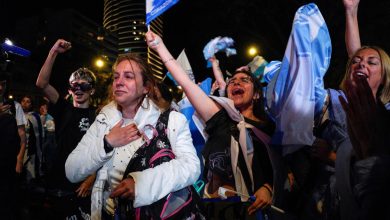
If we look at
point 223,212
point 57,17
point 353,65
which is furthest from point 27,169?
point 57,17

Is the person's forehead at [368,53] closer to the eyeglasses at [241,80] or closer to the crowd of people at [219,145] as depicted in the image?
the crowd of people at [219,145]

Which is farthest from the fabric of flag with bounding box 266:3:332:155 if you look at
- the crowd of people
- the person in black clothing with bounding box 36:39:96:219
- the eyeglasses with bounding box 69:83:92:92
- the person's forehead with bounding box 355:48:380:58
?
the eyeglasses with bounding box 69:83:92:92

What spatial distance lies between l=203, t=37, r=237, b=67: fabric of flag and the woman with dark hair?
2572 millimetres

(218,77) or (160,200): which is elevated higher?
(218,77)

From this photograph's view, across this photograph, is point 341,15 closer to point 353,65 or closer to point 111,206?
point 353,65

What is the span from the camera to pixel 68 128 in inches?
166

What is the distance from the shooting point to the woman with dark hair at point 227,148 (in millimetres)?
2854

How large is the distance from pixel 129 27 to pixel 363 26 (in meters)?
83.9

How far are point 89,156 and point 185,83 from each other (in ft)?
3.54

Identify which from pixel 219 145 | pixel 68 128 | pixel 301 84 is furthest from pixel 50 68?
pixel 301 84

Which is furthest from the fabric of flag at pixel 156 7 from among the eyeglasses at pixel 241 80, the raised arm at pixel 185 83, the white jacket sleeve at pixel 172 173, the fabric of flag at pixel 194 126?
the eyeglasses at pixel 241 80

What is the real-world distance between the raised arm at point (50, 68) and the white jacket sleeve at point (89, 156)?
2031 millimetres

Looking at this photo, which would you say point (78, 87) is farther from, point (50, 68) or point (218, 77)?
point (218, 77)

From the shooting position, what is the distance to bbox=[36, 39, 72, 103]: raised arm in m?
4.23
